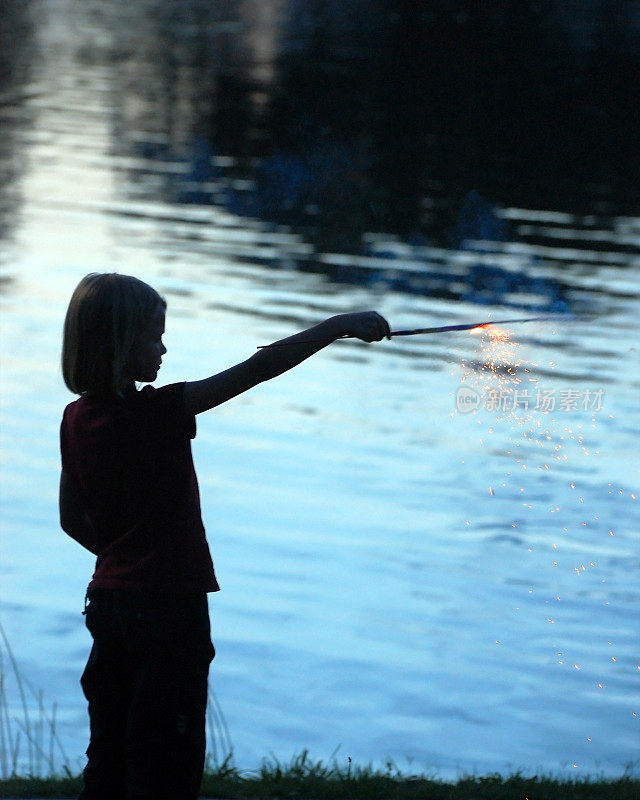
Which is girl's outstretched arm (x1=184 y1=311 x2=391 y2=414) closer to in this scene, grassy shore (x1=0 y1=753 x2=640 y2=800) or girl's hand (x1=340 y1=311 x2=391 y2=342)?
girl's hand (x1=340 y1=311 x2=391 y2=342)

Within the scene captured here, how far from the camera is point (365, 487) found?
8008 mm

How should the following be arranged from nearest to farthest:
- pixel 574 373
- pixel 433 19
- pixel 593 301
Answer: pixel 574 373 → pixel 593 301 → pixel 433 19

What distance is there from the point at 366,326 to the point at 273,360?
0.63ft

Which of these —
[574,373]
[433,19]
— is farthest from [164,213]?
[433,19]

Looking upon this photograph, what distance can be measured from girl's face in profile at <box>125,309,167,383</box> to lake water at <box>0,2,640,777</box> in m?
2.21

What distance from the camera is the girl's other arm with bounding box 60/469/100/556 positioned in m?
3.11

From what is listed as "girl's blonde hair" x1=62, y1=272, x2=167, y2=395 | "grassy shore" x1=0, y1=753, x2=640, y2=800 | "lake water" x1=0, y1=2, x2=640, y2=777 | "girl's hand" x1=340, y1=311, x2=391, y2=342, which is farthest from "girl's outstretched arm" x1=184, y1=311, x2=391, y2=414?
"lake water" x1=0, y1=2, x2=640, y2=777

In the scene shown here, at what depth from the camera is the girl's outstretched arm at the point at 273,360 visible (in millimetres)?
2916

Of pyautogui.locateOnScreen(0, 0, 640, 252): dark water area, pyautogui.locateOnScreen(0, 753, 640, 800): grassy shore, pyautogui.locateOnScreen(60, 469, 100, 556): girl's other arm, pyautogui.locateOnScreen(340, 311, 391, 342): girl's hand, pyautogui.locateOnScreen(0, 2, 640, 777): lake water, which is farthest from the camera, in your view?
pyautogui.locateOnScreen(0, 0, 640, 252): dark water area

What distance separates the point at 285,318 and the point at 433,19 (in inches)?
1209

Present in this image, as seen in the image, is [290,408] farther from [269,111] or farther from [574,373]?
[269,111]

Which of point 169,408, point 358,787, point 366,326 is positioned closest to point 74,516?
point 169,408

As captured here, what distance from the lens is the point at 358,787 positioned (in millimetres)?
4152

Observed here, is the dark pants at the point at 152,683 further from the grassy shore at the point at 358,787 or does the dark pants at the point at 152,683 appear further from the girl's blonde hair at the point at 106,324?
the grassy shore at the point at 358,787
